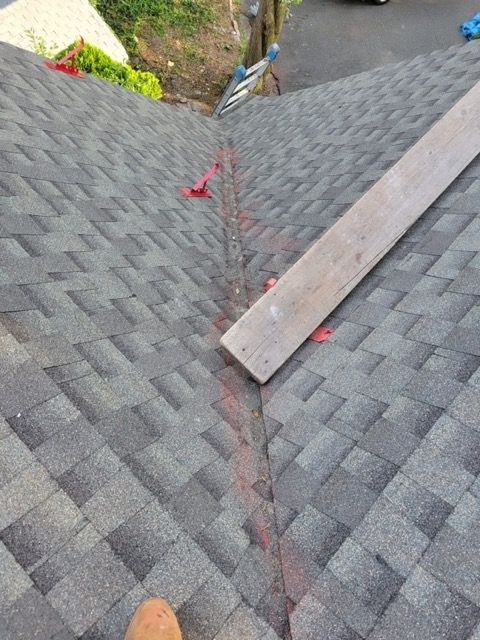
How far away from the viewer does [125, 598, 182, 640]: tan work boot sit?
1853mm

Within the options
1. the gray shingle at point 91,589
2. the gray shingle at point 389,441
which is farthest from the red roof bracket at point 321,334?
the gray shingle at point 91,589

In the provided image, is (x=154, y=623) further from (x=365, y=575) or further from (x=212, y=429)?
(x=212, y=429)

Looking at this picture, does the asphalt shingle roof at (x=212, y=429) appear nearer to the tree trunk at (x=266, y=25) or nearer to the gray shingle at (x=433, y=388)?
the gray shingle at (x=433, y=388)

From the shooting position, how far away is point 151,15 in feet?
54.3

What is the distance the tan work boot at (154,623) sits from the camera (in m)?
1.85

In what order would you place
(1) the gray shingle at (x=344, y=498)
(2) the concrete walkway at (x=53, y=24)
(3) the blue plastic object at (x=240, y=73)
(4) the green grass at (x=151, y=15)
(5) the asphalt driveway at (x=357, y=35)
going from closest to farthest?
(1) the gray shingle at (x=344, y=498) → (2) the concrete walkway at (x=53, y=24) → (3) the blue plastic object at (x=240, y=73) → (4) the green grass at (x=151, y=15) → (5) the asphalt driveway at (x=357, y=35)

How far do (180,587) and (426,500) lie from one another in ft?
4.15

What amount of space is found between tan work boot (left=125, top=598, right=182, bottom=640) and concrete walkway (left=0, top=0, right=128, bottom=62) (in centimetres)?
1038

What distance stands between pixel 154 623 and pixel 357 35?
21.0m

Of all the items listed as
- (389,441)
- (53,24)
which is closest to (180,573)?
(389,441)

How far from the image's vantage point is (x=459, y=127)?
485 cm

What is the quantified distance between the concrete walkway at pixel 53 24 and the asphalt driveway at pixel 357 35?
6393 mm

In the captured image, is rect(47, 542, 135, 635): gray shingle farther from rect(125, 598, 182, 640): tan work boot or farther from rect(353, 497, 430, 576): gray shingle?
rect(353, 497, 430, 576): gray shingle

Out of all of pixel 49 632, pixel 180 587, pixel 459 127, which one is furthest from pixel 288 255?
pixel 49 632
